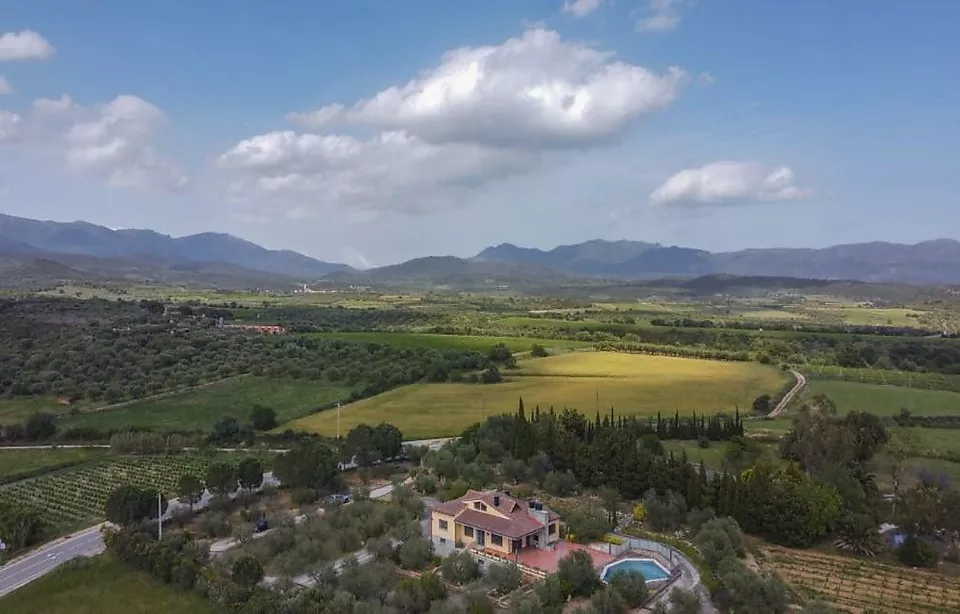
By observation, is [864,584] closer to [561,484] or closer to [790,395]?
[561,484]

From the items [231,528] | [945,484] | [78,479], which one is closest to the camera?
[231,528]

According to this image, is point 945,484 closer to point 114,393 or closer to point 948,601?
point 948,601

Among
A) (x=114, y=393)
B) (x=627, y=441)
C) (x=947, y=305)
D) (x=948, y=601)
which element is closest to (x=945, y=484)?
(x=948, y=601)

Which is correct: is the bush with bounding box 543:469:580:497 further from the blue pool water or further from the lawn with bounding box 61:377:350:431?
the lawn with bounding box 61:377:350:431

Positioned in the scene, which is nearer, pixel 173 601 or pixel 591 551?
pixel 173 601

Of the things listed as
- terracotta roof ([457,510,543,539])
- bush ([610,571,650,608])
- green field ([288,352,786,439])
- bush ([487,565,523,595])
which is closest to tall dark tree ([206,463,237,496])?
terracotta roof ([457,510,543,539])

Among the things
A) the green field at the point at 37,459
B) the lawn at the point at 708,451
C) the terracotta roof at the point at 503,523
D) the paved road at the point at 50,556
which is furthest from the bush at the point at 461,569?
the green field at the point at 37,459
